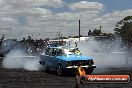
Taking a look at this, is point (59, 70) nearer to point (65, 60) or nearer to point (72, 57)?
point (65, 60)

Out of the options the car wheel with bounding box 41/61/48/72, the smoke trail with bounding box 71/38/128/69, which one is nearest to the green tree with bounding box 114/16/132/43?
the smoke trail with bounding box 71/38/128/69

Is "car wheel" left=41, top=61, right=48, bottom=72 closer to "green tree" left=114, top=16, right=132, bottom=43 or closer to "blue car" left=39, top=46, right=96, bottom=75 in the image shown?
"blue car" left=39, top=46, right=96, bottom=75

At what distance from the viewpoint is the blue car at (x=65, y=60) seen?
19438 mm

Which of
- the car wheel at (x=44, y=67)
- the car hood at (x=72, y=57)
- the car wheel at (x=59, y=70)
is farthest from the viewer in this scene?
the car wheel at (x=44, y=67)

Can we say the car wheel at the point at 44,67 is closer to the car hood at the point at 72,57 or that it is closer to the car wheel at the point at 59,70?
the car wheel at the point at 59,70

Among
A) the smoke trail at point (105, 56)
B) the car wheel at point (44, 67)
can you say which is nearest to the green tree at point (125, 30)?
the smoke trail at point (105, 56)

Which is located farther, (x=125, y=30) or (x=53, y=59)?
(x=125, y=30)

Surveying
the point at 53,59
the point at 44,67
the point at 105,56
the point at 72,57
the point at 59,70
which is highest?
the point at 72,57

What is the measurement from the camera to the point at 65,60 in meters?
19.5

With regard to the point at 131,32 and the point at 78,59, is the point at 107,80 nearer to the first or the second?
the point at 78,59

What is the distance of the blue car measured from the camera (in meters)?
19.4

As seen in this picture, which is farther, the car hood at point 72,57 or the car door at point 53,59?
the car door at point 53,59

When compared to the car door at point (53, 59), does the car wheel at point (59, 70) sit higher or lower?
lower

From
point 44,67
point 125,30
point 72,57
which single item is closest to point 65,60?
point 72,57
